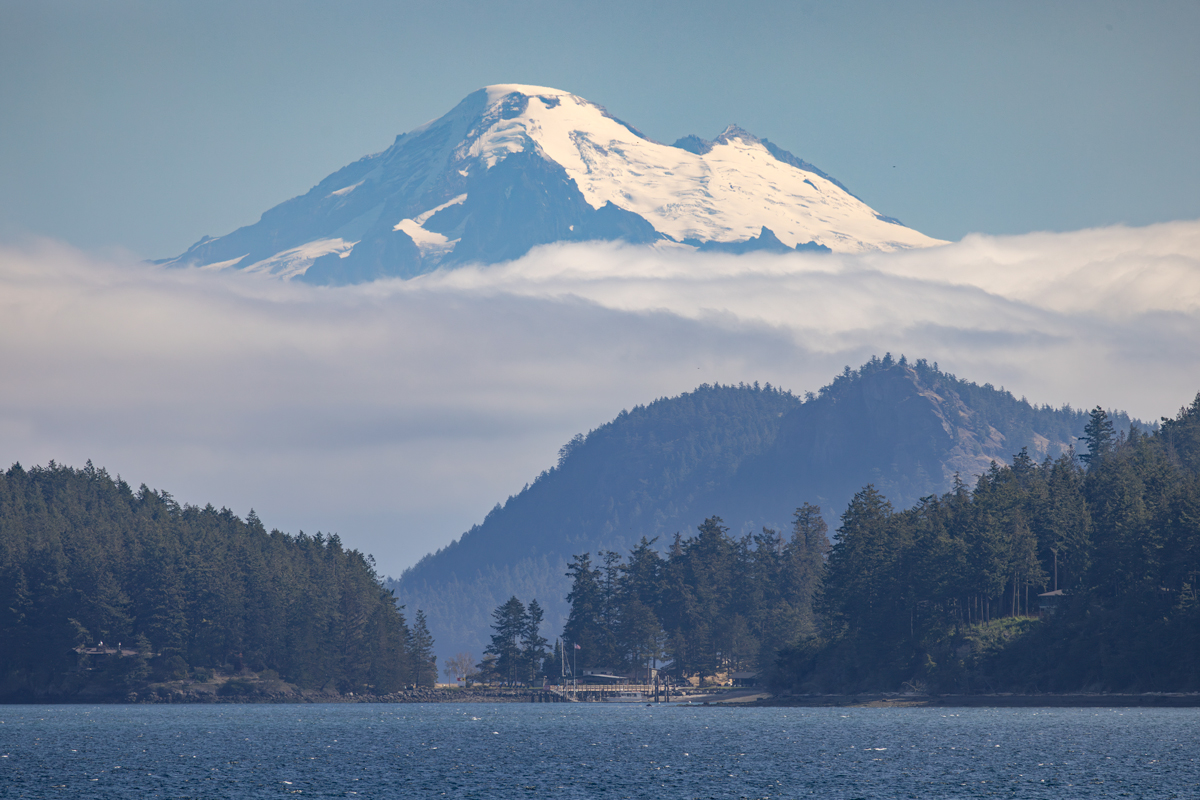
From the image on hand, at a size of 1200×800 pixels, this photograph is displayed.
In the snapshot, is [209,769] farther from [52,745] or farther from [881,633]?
[881,633]

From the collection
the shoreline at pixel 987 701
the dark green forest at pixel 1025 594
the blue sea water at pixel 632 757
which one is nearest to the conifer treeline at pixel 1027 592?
the dark green forest at pixel 1025 594

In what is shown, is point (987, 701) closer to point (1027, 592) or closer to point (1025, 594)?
point (1027, 592)

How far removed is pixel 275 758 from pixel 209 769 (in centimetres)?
1039

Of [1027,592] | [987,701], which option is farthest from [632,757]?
[1027,592]

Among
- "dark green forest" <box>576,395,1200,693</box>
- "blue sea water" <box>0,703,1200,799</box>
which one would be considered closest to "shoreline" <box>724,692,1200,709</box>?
"dark green forest" <box>576,395,1200,693</box>

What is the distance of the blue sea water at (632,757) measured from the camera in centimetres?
8194

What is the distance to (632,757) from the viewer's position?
105 metres

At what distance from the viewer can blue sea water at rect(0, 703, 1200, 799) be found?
3226 inches

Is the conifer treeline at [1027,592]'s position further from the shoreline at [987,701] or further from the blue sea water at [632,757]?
the blue sea water at [632,757]

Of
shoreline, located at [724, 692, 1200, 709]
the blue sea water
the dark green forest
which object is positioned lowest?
the blue sea water

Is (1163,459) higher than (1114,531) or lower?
higher

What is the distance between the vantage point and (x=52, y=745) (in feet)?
384

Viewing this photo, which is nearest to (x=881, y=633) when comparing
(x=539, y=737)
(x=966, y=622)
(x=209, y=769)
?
(x=966, y=622)

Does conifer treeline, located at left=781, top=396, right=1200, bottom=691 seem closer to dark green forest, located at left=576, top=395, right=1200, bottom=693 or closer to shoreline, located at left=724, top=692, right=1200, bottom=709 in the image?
dark green forest, located at left=576, top=395, right=1200, bottom=693
